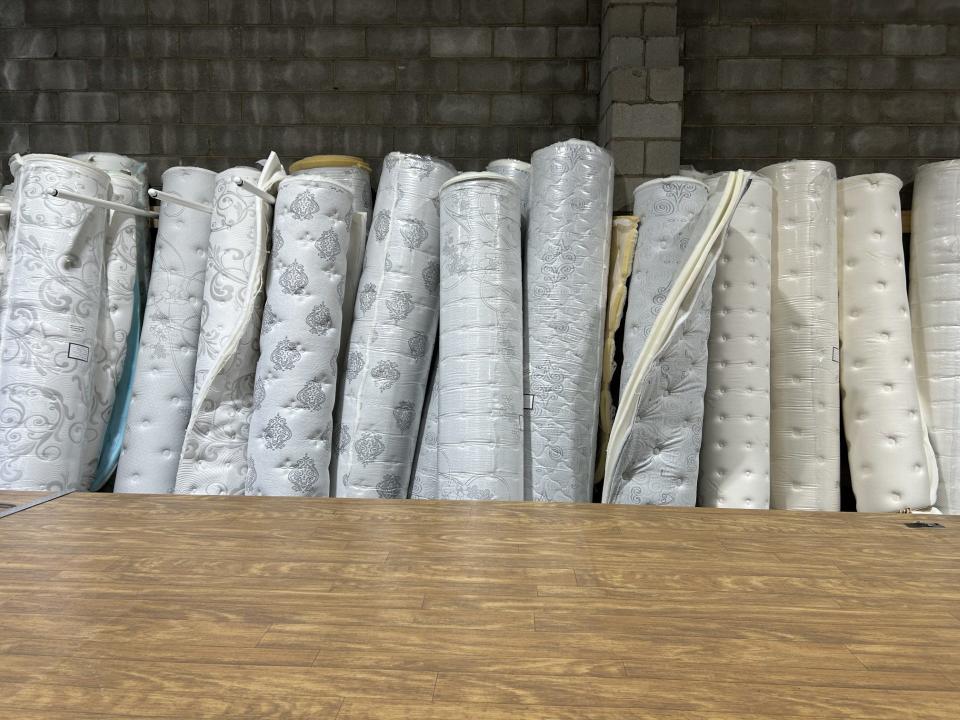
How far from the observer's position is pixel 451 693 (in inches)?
22.9

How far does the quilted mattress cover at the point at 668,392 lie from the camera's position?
1.47 metres

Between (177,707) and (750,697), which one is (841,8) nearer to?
(750,697)

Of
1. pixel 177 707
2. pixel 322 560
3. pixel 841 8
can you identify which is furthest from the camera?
pixel 841 8

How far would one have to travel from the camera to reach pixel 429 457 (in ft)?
5.41

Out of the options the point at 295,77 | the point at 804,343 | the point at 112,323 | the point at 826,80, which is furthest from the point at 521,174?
the point at 826,80

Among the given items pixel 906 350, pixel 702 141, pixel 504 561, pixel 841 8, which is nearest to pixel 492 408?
pixel 504 561

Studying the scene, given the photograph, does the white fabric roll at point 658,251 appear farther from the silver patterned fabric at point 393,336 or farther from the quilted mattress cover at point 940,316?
the quilted mattress cover at point 940,316

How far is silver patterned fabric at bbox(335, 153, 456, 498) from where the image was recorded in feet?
5.25

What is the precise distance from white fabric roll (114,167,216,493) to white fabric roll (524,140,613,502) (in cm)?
87

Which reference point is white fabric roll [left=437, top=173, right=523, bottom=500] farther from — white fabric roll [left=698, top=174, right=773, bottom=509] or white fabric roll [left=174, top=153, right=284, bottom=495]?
white fabric roll [left=698, top=174, right=773, bottom=509]

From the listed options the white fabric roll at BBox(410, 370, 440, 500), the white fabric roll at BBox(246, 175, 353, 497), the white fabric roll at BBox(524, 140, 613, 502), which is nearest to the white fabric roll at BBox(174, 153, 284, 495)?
the white fabric roll at BBox(246, 175, 353, 497)

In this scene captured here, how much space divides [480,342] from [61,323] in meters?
1.03

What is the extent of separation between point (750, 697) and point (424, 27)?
2572 mm

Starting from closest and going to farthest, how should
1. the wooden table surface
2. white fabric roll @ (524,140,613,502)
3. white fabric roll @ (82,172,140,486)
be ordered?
the wooden table surface
white fabric roll @ (524,140,613,502)
white fabric roll @ (82,172,140,486)
